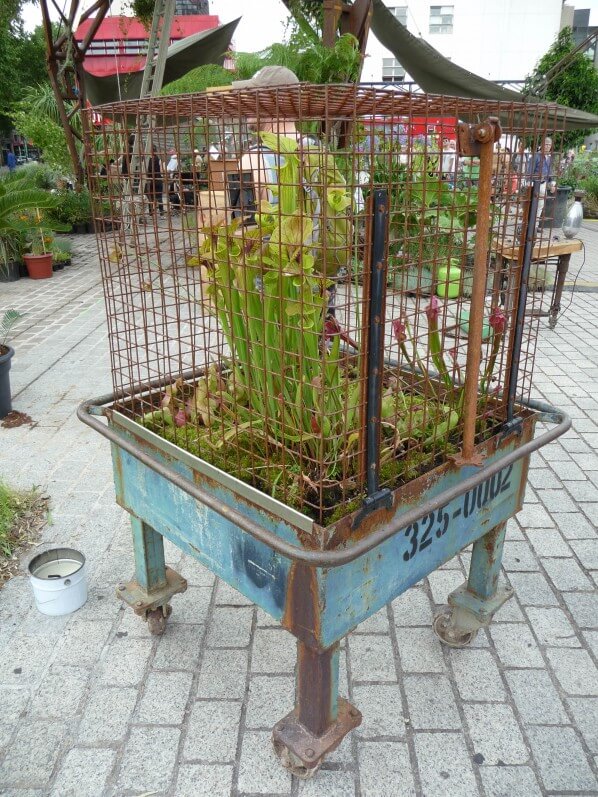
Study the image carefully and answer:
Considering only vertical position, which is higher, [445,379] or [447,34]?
[447,34]

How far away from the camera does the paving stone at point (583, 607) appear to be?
102 inches

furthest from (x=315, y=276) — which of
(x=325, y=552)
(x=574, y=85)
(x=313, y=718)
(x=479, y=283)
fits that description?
(x=574, y=85)

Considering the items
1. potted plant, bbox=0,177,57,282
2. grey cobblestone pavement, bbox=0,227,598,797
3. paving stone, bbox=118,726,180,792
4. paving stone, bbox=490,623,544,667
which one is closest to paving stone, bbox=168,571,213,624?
grey cobblestone pavement, bbox=0,227,598,797

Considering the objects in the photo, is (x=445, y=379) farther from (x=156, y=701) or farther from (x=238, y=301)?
(x=156, y=701)

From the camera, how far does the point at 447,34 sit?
110 feet

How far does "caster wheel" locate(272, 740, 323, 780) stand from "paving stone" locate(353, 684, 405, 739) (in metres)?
0.27

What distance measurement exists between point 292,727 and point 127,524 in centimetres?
172

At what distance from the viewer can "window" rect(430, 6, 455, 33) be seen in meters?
33.2

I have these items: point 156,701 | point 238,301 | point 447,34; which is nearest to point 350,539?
point 238,301

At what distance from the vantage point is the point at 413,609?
2662 mm

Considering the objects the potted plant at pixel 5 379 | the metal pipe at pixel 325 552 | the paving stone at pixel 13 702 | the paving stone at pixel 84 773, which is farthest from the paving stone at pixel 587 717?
the potted plant at pixel 5 379

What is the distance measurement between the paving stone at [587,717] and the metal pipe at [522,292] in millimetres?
1059

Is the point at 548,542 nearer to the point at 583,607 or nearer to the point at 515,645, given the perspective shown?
the point at 583,607

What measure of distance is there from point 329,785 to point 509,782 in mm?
545
